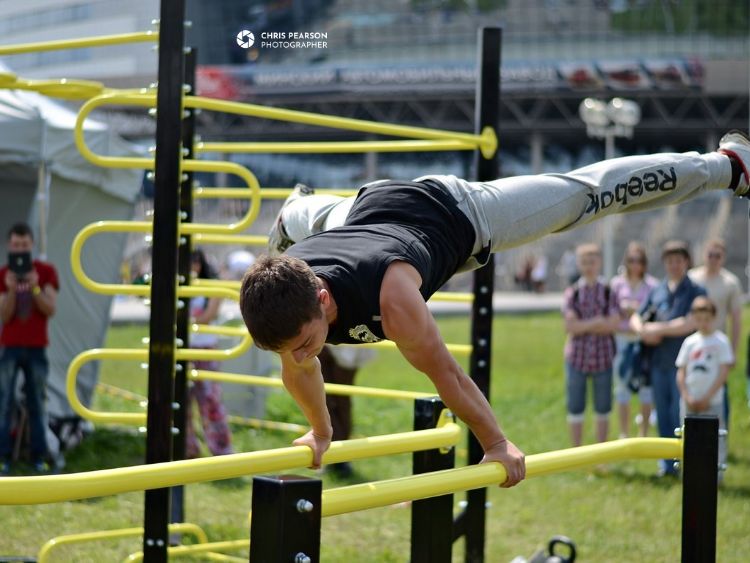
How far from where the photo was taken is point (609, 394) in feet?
23.5

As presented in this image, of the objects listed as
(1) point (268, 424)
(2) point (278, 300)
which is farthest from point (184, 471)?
(1) point (268, 424)

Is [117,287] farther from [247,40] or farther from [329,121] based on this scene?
[247,40]

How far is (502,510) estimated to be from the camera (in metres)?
6.05

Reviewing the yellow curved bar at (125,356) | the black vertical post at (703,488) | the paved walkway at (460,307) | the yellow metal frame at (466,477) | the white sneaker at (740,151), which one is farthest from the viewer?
Answer: the paved walkway at (460,307)

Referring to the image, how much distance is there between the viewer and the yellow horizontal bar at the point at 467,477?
2.34 meters

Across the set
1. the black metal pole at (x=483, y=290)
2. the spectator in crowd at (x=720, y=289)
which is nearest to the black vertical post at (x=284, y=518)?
the black metal pole at (x=483, y=290)

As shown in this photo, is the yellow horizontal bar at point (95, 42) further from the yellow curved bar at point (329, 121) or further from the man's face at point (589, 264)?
the man's face at point (589, 264)

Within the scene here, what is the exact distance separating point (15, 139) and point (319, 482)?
546 cm

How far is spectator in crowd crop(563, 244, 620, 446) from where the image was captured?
7121 mm

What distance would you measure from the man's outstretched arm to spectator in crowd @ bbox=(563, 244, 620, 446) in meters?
4.50

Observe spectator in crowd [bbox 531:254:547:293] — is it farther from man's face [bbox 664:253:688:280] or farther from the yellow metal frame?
the yellow metal frame

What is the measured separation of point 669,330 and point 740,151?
3304mm

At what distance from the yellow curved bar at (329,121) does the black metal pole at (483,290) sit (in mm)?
61

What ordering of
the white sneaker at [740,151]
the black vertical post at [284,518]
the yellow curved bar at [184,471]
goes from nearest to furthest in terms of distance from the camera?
the yellow curved bar at [184,471] < the black vertical post at [284,518] < the white sneaker at [740,151]
